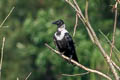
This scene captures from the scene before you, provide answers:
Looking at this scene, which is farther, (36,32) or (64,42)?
(36,32)

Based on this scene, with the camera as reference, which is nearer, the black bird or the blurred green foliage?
the black bird

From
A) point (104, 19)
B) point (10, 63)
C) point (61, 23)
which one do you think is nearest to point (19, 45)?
point (10, 63)

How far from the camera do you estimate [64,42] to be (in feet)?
33.3

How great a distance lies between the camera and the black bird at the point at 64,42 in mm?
10031

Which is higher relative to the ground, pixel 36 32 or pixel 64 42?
pixel 64 42

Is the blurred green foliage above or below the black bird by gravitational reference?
below

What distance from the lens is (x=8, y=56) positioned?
2925cm

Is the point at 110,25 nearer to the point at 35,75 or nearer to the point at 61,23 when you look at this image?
the point at 35,75

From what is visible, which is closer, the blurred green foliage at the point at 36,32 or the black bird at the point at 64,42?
the black bird at the point at 64,42

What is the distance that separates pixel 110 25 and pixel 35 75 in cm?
471

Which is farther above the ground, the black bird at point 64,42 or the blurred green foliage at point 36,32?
the black bird at point 64,42

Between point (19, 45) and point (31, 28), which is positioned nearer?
point (31, 28)

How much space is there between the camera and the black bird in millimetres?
10031

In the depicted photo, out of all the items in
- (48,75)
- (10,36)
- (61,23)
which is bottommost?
(48,75)
